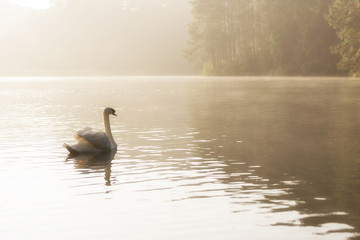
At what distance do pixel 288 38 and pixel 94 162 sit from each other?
277 ft

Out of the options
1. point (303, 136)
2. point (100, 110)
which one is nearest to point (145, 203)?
point (303, 136)

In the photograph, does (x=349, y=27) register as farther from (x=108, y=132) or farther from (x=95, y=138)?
(x=95, y=138)

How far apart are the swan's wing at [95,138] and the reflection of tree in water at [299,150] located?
3011 millimetres

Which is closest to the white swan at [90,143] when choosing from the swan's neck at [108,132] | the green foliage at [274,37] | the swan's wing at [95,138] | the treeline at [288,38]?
the swan's wing at [95,138]

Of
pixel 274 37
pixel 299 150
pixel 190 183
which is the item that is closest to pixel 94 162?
pixel 190 183

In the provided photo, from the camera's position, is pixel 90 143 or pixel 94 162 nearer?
pixel 94 162

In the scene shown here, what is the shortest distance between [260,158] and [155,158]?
2750 mm

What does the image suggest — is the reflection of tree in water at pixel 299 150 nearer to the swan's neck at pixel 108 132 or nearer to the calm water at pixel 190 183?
the calm water at pixel 190 183

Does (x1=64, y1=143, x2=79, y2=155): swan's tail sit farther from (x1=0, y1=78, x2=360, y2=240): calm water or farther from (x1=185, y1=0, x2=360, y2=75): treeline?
(x1=185, y1=0, x2=360, y2=75): treeline

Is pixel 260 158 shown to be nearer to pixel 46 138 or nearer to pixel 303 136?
pixel 303 136

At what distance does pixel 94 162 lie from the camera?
52.6 feet

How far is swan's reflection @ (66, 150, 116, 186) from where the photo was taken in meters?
14.8

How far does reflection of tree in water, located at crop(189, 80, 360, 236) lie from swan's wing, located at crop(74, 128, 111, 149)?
3011mm

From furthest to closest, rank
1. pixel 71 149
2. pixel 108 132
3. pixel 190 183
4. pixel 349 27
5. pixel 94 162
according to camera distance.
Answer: pixel 349 27
pixel 108 132
pixel 71 149
pixel 94 162
pixel 190 183
